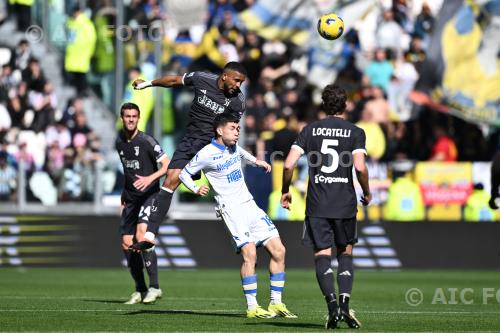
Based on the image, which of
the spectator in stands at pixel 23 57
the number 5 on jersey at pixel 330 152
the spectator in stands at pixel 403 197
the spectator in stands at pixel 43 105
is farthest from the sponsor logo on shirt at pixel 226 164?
the spectator in stands at pixel 23 57

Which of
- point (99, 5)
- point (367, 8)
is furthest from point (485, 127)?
point (99, 5)

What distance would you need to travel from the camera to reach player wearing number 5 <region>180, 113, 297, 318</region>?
12172mm

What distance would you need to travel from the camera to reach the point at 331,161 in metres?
11.2

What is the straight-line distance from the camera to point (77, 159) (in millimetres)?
21922

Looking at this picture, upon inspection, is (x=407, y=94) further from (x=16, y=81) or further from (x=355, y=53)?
(x=16, y=81)

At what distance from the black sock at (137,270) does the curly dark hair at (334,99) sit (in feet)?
14.5

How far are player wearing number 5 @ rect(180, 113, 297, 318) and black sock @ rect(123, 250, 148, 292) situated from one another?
2718 millimetres

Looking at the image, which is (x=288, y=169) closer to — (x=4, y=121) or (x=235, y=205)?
(x=235, y=205)

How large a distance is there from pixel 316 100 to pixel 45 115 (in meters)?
5.41

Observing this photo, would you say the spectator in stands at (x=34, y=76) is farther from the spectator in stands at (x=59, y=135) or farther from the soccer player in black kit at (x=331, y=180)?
the soccer player in black kit at (x=331, y=180)

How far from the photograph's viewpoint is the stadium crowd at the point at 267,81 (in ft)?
77.3

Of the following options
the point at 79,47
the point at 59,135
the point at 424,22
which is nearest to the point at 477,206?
the point at 424,22

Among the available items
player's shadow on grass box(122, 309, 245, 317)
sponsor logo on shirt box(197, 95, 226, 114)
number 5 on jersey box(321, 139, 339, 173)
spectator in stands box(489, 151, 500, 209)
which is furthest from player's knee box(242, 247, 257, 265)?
spectator in stands box(489, 151, 500, 209)

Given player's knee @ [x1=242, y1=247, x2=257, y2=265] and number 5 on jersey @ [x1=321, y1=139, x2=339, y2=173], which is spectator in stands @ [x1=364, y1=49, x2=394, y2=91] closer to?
player's knee @ [x1=242, y1=247, x2=257, y2=265]
